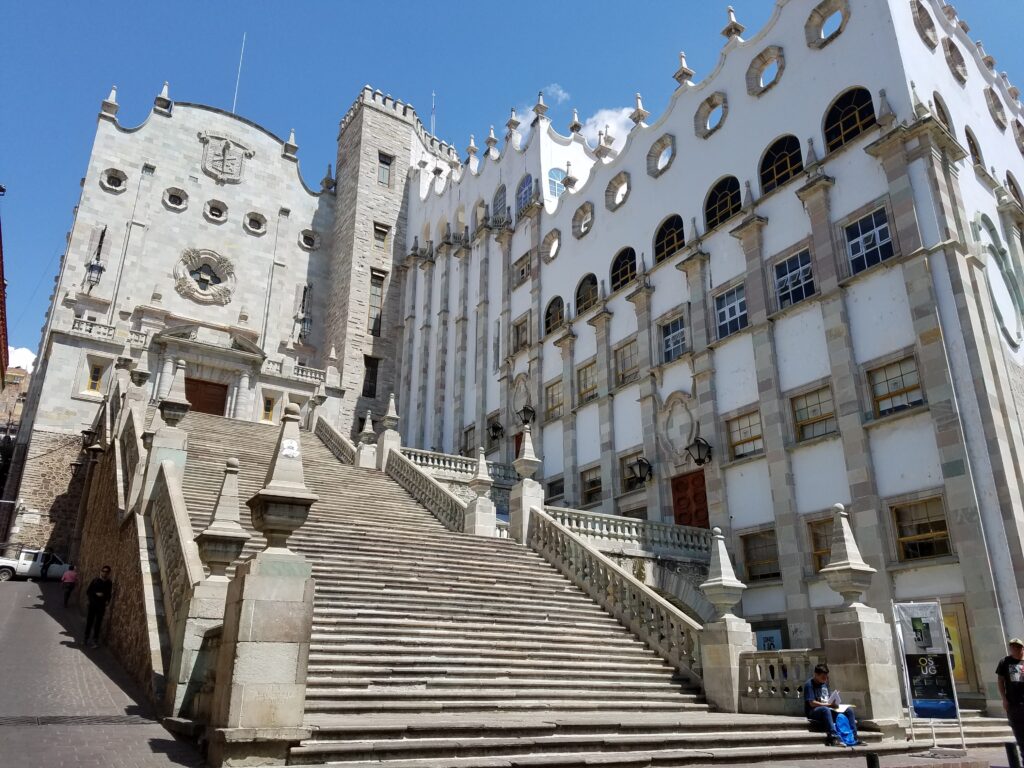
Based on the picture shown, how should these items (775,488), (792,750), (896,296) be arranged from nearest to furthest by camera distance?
1. (792,750)
2. (896,296)
3. (775,488)

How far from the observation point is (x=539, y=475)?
27453mm

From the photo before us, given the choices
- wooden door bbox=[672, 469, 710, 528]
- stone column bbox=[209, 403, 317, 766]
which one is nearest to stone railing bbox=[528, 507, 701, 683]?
wooden door bbox=[672, 469, 710, 528]

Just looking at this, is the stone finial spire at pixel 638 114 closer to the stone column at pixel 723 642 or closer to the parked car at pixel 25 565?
the stone column at pixel 723 642

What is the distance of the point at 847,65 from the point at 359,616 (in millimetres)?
18471

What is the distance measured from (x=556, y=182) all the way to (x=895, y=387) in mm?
19377

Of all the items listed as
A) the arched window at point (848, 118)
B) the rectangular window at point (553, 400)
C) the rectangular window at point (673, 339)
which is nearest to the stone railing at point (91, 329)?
the rectangular window at point (553, 400)

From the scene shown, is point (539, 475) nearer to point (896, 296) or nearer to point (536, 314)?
point (536, 314)

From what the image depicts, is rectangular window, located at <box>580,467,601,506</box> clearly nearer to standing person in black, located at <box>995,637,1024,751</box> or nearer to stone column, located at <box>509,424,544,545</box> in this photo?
stone column, located at <box>509,424,544,545</box>

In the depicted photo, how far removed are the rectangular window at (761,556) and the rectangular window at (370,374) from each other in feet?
77.3

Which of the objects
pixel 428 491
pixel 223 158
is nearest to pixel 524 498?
pixel 428 491

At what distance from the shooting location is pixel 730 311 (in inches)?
838

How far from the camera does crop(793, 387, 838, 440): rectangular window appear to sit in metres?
17.8

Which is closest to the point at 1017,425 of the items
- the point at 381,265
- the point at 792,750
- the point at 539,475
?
the point at 792,750

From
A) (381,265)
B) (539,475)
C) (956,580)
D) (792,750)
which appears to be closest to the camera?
(792,750)
